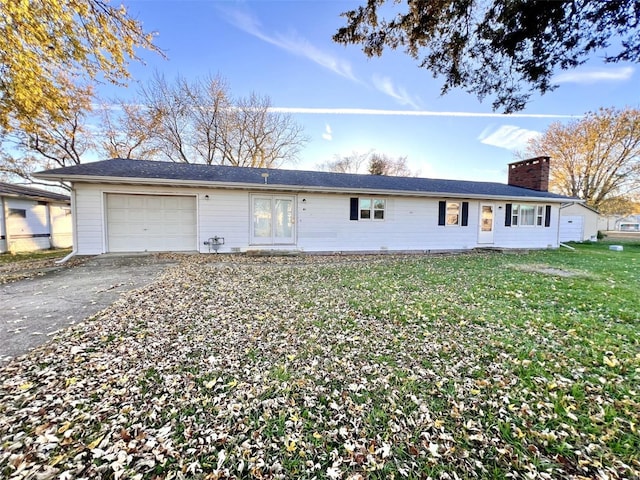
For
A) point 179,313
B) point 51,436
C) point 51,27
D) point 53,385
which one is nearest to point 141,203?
point 51,27

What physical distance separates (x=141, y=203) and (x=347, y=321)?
876cm

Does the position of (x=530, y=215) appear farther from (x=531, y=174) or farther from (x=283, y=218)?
(x=283, y=218)

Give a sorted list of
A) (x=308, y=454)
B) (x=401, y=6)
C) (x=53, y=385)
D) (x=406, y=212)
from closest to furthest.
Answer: (x=308, y=454), (x=53, y=385), (x=401, y=6), (x=406, y=212)

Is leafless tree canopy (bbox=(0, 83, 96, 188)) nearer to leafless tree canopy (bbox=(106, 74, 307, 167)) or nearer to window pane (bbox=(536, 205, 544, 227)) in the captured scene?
leafless tree canopy (bbox=(106, 74, 307, 167))

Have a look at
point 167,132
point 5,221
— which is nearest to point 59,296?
point 5,221

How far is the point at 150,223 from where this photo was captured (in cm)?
949

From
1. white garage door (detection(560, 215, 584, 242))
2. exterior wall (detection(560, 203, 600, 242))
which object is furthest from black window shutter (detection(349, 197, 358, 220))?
white garage door (detection(560, 215, 584, 242))

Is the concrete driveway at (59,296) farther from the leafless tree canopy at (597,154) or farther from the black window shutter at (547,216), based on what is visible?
the leafless tree canopy at (597,154)

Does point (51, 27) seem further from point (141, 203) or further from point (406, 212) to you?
point (406, 212)

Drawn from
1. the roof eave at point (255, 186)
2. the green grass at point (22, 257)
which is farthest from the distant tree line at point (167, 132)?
the roof eave at point (255, 186)

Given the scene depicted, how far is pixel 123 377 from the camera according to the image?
246 centimetres

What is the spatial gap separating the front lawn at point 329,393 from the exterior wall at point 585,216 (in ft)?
61.3

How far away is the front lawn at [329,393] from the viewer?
1.68 meters

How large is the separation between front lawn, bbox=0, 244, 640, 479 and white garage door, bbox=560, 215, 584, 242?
18.3 m
